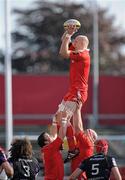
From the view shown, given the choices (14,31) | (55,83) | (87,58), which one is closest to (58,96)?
(55,83)

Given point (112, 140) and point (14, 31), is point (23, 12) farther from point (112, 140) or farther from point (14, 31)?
point (112, 140)

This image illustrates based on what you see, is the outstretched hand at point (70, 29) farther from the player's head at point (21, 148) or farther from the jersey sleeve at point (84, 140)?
the player's head at point (21, 148)

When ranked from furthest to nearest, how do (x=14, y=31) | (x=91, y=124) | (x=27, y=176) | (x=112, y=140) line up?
(x=14, y=31), (x=91, y=124), (x=112, y=140), (x=27, y=176)

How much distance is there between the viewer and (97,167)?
10047 mm

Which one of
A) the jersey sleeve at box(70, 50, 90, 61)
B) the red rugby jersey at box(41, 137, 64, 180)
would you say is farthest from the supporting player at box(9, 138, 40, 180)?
the jersey sleeve at box(70, 50, 90, 61)

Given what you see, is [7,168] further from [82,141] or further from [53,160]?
[82,141]

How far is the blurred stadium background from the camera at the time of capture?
68.1ft

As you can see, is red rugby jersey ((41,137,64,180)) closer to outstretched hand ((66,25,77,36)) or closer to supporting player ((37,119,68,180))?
supporting player ((37,119,68,180))

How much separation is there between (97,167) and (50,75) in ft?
103

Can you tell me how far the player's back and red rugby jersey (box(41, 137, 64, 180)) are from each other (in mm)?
746

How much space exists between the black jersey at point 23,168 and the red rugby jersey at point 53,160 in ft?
1.49

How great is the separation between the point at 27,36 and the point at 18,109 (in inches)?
752

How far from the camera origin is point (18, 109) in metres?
40.3

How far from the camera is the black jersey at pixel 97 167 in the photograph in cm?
1002
